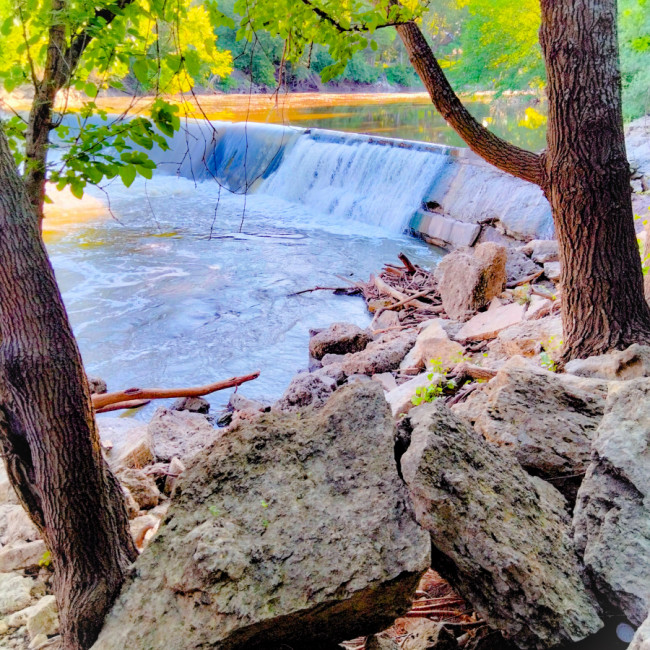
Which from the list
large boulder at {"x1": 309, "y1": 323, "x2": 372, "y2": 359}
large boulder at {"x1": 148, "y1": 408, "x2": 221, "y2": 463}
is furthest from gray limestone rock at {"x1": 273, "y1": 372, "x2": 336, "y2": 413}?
large boulder at {"x1": 309, "y1": 323, "x2": 372, "y2": 359}

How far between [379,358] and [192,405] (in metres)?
1.83

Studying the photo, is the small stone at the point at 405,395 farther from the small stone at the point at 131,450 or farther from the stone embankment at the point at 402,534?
the small stone at the point at 131,450

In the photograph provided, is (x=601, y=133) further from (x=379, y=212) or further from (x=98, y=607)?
(x=379, y=212)

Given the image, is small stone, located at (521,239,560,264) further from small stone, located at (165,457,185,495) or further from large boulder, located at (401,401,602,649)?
large boulder, located at (401,401,602,649)

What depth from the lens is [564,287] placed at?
3363 mm

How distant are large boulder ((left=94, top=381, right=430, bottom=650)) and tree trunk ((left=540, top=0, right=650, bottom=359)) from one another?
1811mm

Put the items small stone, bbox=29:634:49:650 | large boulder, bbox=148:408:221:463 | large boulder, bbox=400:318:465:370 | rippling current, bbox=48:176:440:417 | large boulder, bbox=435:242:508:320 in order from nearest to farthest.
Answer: small stone, bbox=29:634:49:650, large boulder, bbox=148:408:221:463, large boulder, bbox=400:318:465:370, large boulder, bbox=435:242:508:320, rippling current, bbox=48:176:440:417

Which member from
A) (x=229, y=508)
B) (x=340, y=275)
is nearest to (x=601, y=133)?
(x=229, y=508)

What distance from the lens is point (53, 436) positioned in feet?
5.71

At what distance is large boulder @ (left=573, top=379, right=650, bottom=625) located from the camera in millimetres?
1534

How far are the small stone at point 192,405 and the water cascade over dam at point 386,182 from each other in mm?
3317

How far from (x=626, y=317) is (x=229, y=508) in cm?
245

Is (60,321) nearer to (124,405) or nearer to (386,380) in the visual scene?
(386,380)

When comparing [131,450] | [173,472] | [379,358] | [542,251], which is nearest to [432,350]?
[379,358]
